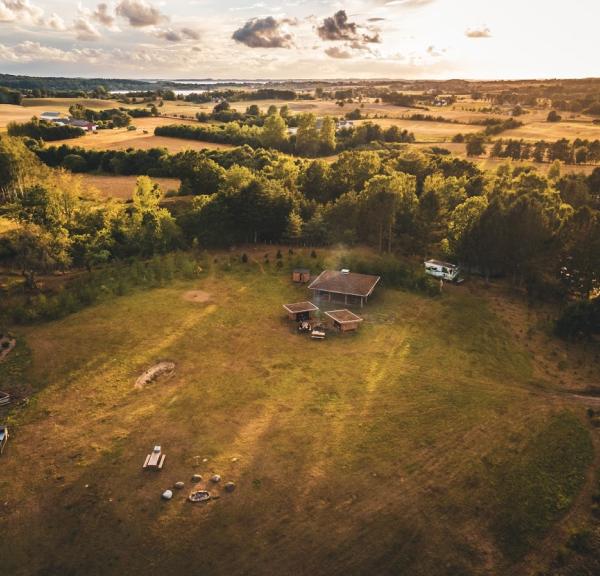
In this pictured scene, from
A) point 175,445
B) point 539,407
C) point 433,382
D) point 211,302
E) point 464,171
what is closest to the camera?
point 175,445

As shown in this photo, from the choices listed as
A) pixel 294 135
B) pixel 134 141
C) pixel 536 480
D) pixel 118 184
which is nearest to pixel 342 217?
pixel 536 480

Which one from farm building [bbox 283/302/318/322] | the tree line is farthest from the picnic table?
the tree line

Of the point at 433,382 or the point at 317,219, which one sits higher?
the point at 317,219

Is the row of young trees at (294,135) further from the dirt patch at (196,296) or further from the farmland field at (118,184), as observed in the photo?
the dirt patch at (196,296)

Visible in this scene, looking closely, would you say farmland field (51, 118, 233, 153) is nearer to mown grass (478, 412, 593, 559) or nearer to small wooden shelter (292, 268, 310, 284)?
small wooden shelter (292, 268, 310, 284)

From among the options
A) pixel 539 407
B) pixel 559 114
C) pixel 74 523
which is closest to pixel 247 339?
pixel 74 523

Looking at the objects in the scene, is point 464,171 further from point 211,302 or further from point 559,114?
point 559,114

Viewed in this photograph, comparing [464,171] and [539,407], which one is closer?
[539,407]
